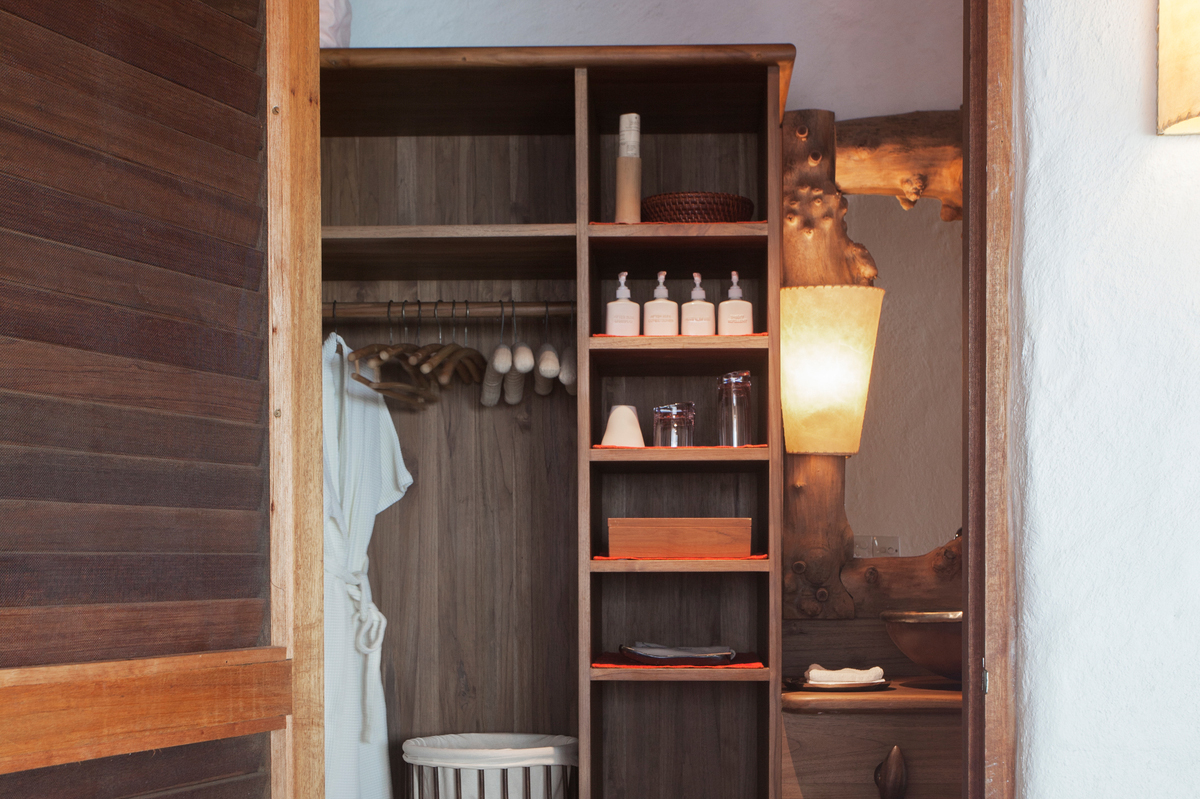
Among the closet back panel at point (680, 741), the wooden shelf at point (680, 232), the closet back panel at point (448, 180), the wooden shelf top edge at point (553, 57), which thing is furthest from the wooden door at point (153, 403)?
the closet back panel at point (680, 741)

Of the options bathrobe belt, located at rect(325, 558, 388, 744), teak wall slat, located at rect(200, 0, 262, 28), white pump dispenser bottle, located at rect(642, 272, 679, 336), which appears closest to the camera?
teak wall slat, located at rect(200, 0, 262, 28)

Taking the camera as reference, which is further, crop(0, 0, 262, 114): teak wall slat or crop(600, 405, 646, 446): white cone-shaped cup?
crop(600, 405, 646, 446): white cone-shaped cup

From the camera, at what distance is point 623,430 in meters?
2.32

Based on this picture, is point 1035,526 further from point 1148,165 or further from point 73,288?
point 73,288

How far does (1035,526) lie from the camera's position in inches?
46.6

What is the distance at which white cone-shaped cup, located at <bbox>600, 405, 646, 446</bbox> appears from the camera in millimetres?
2314

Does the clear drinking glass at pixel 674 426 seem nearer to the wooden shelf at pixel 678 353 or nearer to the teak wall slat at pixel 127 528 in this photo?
the wooden shelf at pixel 678 353

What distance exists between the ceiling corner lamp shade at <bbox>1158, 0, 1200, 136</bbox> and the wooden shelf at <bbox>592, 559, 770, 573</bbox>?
4.35ft

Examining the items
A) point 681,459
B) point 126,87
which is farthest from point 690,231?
point 126,87

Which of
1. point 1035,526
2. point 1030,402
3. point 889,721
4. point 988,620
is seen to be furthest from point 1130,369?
point 889,721

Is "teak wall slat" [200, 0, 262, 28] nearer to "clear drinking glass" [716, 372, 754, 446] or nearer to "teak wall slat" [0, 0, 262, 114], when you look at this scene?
"teak wall slat" [0, 0, 262, 114]

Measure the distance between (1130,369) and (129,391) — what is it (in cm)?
123

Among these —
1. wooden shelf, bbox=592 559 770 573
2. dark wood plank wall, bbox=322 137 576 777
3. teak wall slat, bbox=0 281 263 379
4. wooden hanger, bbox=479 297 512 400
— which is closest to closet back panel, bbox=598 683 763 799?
dark wood plank wall, bbox=322 137 576 777

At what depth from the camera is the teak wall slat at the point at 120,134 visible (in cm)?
105
